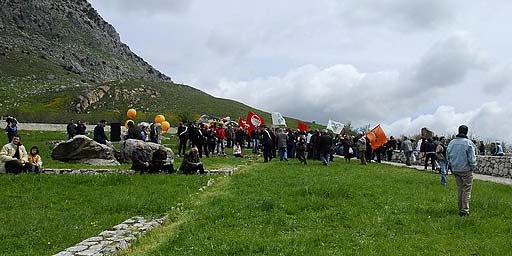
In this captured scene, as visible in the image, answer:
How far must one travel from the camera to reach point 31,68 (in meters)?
118

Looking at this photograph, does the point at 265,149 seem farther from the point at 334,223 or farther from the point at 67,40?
the point at 67,40

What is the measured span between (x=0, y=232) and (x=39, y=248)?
5.56 feet

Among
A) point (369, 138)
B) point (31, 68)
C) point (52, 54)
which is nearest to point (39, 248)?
point (369, 138)

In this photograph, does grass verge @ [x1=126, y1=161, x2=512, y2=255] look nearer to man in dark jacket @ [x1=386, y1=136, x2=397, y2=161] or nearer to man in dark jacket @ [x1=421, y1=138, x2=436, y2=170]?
man in dark jacket @ [x1=421, y1=138, x2=436, y2=170]

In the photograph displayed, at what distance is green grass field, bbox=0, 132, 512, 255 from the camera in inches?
379

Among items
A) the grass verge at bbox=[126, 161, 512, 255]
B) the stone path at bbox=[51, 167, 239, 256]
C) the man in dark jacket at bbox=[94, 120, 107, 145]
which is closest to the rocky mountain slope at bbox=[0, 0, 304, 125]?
the man in dark jacket at bbox=[94, 120, 107, 145]

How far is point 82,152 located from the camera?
25156mm

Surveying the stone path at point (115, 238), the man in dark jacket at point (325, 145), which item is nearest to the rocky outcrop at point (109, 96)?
the man in dark jacket at point (325, 145)

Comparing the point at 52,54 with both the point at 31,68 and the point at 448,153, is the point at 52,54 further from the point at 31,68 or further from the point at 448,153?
the point at 448,153

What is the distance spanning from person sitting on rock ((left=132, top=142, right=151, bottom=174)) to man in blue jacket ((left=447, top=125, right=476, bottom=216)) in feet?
38.5

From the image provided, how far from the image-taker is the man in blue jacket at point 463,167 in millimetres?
12703

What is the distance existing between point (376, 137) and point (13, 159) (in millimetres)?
20766

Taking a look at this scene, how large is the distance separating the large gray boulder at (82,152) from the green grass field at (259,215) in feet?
20.2

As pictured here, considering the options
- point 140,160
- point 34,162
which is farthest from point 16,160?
point 140,160
